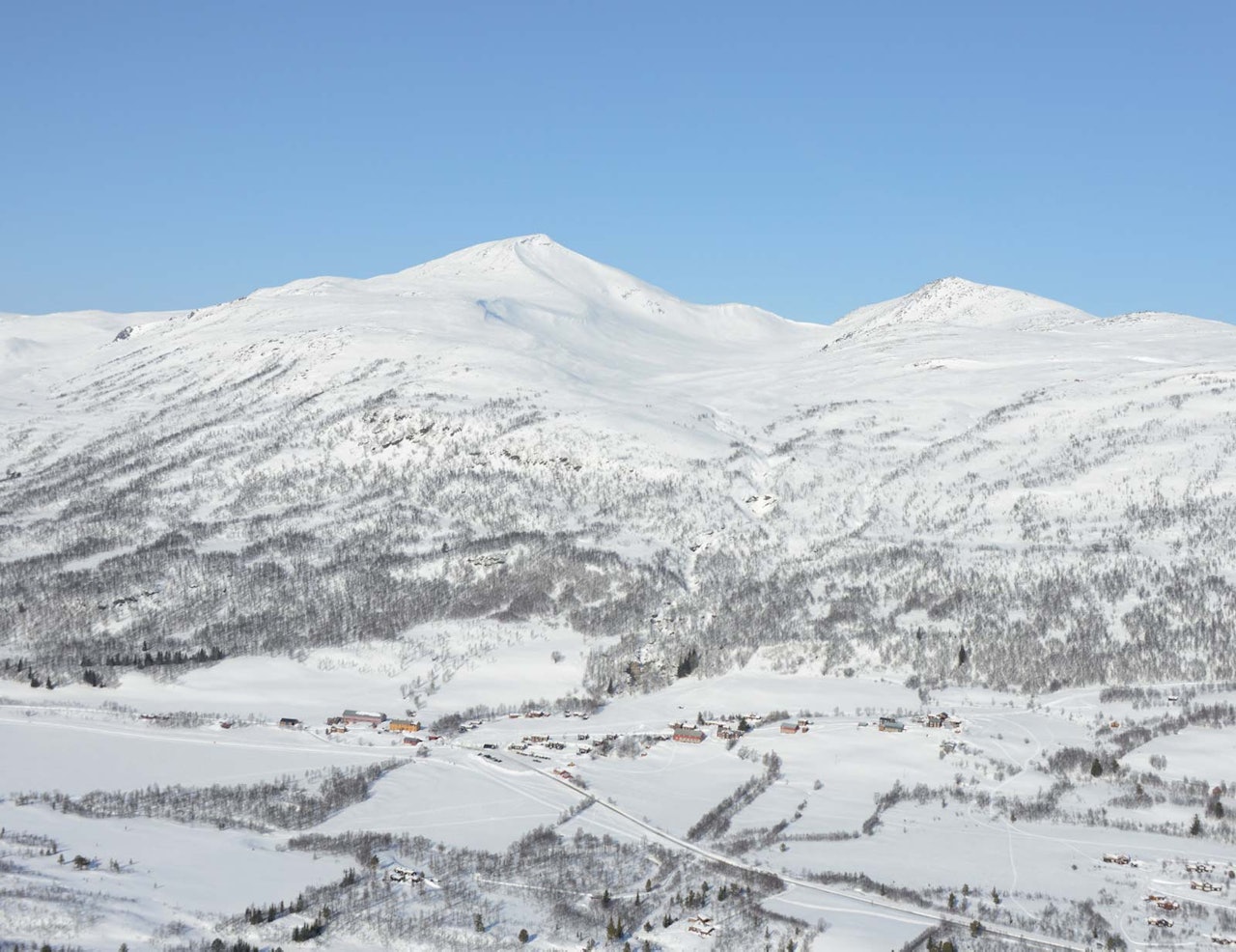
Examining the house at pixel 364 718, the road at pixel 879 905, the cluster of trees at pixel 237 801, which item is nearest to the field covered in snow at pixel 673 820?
the road at pixel 879 905

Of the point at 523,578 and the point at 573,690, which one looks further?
the point at 523,578

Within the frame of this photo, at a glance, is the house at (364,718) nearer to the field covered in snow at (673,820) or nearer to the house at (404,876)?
the field covered in snow at (673,820)

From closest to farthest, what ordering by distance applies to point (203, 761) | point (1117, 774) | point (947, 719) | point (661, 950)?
1. point (661, 950)
2. point (1117, 774)
3. point (203, 761)
4. point (947, 719)

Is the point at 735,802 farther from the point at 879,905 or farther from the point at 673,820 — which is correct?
the point at 879,905

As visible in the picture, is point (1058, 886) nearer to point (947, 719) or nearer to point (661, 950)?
point (661, 950)

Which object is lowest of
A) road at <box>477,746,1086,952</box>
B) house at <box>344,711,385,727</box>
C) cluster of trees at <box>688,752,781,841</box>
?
road at <box>477,746,1086,952</box>

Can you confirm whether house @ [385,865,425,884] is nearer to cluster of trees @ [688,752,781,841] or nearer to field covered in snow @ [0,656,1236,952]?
field covered in snow @ [0,656,1236,952]

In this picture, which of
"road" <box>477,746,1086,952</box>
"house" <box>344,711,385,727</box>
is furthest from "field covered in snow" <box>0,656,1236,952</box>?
"house" <box>344,711,385,727</box>

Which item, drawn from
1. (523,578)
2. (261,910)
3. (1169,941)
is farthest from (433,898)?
(523,578)
